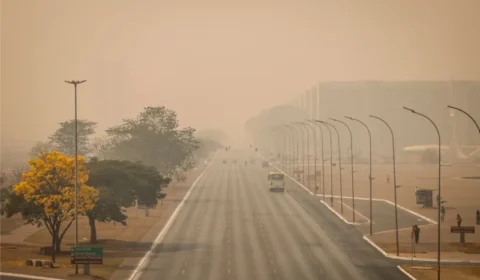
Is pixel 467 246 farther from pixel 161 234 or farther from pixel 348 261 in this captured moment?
pixel 161 234

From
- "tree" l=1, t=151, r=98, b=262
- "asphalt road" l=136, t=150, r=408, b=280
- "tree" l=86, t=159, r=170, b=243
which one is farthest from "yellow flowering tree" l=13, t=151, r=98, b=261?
"asphalt road" l=136, t=150, r=408, b=280

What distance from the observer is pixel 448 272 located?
224ft

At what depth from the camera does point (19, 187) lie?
262 feet

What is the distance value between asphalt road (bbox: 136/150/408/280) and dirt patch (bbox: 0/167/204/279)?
2811 millimetres

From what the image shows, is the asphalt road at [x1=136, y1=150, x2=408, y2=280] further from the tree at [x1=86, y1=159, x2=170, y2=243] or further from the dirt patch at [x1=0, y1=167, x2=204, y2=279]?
the tree at [x1=86, y1=159, x2=170, y2=243]

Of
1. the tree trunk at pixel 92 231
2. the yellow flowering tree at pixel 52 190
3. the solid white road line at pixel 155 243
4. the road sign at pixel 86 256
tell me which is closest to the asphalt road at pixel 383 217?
the solid white road line at pixel 155 243

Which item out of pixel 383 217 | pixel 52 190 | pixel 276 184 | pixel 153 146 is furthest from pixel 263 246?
pixel 153 146

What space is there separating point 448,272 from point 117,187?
128ft

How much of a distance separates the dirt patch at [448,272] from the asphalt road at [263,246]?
141cm

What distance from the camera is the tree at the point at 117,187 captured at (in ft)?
287

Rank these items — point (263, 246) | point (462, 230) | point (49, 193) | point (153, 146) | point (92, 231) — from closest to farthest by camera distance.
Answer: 1. point (49, 193)
2. point (263, 246)
3. point (462, 230)
4. point (92, 231)
5. point (153, 146)

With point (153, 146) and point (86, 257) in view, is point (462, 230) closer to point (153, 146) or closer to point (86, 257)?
point (86, 257)

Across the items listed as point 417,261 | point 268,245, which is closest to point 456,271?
point 417,261

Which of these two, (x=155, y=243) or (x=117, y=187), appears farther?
(x=117, y=187)
